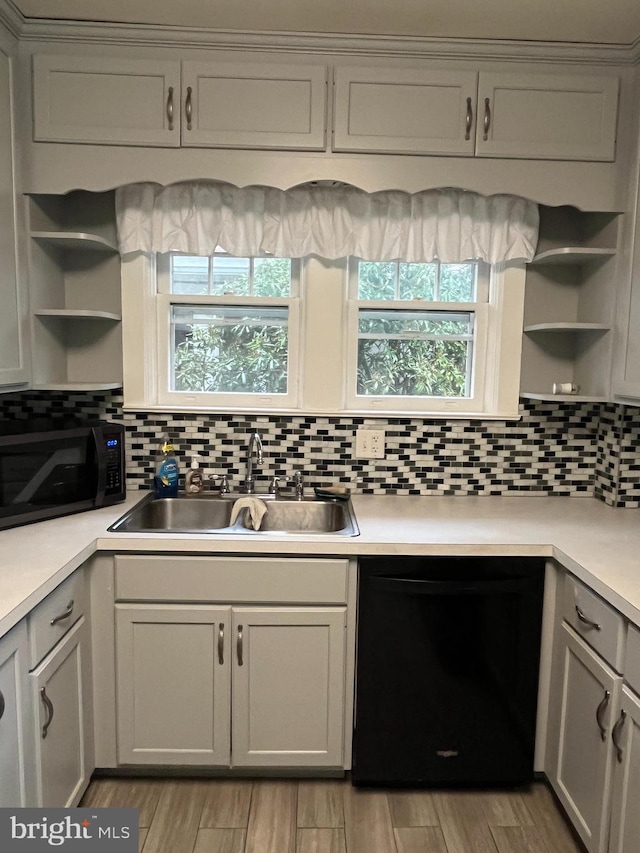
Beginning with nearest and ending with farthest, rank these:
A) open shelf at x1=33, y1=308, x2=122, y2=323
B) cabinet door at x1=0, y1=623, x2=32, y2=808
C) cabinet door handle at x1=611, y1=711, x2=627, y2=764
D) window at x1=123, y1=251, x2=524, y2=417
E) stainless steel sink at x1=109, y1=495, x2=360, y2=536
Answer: cabinet door at x1=0, y1=623, x2=32, y2=808 → cabinet door handle at x1=611, y1=711, x2=627, y2=764 → open shelf at x1=33, y1=308, x2=122, y2=323 → stainless steel sink at x1=109, y1=495, x2=360, y2=536 → window at x1=123, y1=251, x2=524, y2=417

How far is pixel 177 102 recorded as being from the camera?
2195mm

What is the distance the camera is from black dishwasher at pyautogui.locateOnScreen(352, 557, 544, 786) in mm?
1986

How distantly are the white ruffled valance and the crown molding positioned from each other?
0.47 meters

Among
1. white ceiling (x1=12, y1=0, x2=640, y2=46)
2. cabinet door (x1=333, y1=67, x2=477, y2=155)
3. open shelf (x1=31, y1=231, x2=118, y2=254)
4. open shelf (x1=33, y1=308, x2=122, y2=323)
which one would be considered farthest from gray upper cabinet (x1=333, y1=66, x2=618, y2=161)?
open shelf (x1=33, y1=308, x2=122, y2=323)

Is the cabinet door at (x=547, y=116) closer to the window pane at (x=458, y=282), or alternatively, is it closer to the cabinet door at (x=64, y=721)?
the window pane at (x=458, y=282)

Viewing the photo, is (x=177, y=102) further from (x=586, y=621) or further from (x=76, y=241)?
(x=586, y=621)

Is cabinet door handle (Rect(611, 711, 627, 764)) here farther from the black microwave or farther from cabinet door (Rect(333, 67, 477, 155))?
cabinet door (Rect(333, 67, 477, 155))

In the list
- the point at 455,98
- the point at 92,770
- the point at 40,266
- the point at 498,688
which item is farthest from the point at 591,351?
the point at 92,770

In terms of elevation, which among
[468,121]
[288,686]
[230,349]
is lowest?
[288,686]

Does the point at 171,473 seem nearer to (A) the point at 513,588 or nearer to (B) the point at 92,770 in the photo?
(B) the point at 92,770

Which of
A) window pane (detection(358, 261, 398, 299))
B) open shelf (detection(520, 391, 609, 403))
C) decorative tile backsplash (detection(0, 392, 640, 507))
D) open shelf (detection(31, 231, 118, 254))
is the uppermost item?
open shelf (detection(31, 231, 118, 254))

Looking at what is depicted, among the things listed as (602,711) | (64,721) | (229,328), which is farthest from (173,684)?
(229,328)

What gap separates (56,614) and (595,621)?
1.47 metres

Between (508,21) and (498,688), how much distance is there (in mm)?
2166
